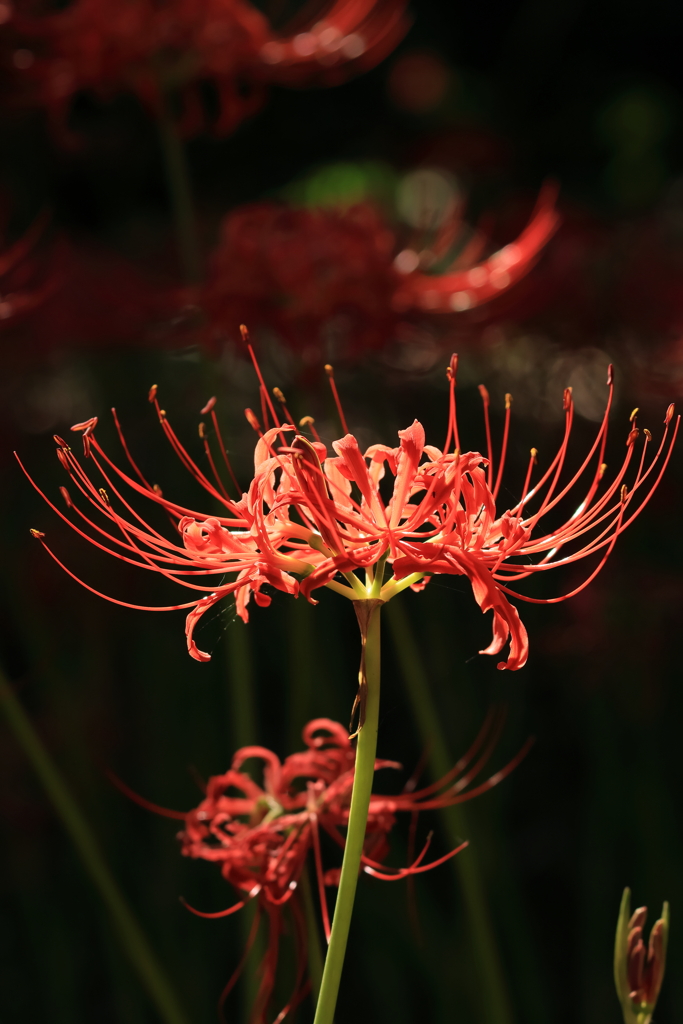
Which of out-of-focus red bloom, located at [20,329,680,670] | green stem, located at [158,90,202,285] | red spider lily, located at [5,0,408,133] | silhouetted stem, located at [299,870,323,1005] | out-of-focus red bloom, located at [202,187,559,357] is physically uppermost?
red spider lily, located at [5,0,408,133]

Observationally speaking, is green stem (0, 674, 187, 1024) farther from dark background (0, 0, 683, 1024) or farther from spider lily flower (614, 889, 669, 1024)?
spider lily flower (614, 889, 669, 1024)

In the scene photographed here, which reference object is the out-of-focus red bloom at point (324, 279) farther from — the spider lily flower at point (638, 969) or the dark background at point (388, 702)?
the spider lily flower at point (638, 969)

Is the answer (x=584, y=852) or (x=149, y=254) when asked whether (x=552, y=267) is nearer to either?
(x=584, y=852)

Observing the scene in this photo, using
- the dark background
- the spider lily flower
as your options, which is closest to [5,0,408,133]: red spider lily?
the dark background

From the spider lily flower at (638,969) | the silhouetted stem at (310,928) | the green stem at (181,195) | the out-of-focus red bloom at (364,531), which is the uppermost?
the green stem at (181,195)

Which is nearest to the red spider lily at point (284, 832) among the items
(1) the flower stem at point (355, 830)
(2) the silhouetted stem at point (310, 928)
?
(2) the silhouetted stem at point (310, 928)

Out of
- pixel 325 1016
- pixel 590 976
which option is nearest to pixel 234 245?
pixel 325 1016

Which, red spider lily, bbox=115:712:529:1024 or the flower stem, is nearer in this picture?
the flower stem
